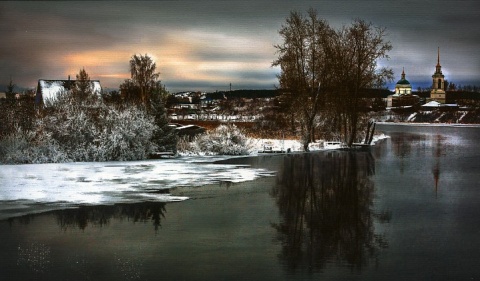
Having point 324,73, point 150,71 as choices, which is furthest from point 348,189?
point 150,71

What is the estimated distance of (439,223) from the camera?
12859 mm

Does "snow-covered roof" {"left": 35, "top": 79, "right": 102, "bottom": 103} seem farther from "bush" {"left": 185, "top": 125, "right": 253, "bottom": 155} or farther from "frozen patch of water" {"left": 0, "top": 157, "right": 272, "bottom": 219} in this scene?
"frozen patch of water" {"left": 0, "top": 157, "right": 272, "bottom": 219}

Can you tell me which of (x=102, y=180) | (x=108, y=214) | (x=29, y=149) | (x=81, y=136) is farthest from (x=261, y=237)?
(x=29, y=149)

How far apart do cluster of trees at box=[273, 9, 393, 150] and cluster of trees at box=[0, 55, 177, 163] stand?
14538mm

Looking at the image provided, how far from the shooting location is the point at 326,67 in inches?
1708

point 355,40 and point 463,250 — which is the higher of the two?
point 355,40

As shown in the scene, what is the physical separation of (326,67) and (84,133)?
22.8 meters

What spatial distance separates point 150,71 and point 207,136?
44.3m

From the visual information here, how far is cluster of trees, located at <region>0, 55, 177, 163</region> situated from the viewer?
2886 centimetres

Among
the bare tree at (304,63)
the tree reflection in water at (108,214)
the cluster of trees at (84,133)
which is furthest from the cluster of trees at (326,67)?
the tree reflection in water at (108,214)

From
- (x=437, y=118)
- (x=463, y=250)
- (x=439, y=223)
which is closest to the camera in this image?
(x=463, y=250)

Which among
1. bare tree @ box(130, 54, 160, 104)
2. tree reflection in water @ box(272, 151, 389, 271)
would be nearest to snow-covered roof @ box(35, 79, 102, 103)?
bare tree @ box(130, 54, 160, 104)

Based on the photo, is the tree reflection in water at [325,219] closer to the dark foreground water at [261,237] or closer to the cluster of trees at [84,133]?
the dark foreground water at [261,237]

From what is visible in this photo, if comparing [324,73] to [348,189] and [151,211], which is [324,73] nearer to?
[348,189]
